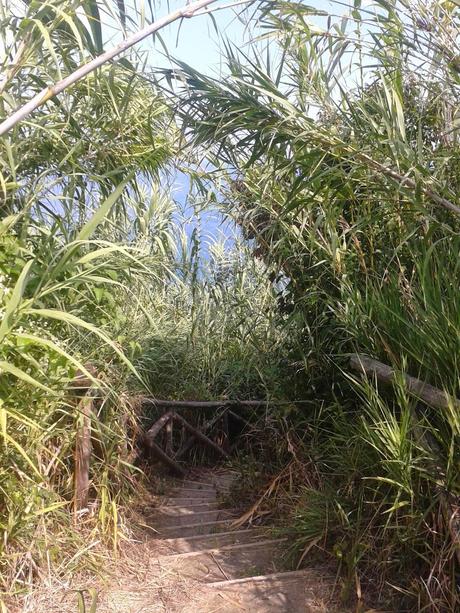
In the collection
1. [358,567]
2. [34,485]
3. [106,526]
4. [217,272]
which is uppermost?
[217,272]

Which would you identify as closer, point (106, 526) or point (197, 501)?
point (106, 526)

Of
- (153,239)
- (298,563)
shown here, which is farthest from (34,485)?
(153,239)

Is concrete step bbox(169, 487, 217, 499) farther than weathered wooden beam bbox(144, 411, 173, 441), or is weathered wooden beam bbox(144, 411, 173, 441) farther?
weathered wooden beam bbox(144, 411, 173, 441)

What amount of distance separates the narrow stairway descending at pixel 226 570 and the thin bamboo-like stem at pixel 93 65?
1.81 m

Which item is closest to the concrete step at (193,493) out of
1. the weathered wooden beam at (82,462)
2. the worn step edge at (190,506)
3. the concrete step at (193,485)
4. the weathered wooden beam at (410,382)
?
the concrete step at (193,485)

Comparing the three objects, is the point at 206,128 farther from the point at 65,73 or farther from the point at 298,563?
the point at 298,563

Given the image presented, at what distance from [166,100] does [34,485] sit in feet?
6.06

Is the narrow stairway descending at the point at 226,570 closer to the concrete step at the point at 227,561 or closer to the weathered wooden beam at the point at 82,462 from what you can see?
the concrete step at the point at 227,561

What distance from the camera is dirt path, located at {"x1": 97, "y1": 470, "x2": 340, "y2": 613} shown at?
2.33 meters

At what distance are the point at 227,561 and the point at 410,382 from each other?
1.24 metres

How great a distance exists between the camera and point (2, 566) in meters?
2.05

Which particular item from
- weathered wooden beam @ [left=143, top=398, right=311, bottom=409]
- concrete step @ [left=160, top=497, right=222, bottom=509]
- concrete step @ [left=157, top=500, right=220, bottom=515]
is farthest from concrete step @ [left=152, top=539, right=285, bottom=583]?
weathered wooden beam @ [left=143, top=398, right=311, bottom=409]

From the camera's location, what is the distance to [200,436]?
6.00 metres

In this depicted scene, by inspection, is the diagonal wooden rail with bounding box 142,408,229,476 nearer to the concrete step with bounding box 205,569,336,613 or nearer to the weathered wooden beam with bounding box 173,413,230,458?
the weathered wooden beam with bounding box 173,413,230,458
